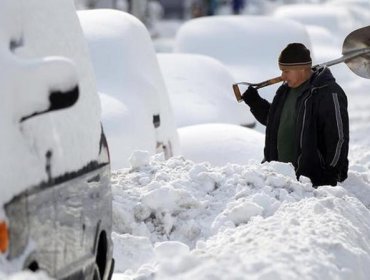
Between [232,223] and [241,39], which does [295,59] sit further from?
[241,39]

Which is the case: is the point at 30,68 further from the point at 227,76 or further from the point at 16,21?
the point at 227,76

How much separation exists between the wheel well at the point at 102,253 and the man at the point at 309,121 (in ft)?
8.99

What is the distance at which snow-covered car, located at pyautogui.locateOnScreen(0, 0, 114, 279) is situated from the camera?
4.87 meters

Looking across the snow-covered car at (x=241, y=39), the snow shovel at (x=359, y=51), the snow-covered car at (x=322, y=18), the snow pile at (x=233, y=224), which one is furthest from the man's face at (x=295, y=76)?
the snow-covered car at (x=322, y=18)

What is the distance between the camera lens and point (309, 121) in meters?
8.74

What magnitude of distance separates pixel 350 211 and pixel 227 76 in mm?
7637

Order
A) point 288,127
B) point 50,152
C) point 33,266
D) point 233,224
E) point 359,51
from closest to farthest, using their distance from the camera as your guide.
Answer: point 33,266, point 50,152, point 233,224, point 288,127, point 359,51

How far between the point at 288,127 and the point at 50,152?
3.98 meters

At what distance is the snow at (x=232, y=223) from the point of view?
219 inches

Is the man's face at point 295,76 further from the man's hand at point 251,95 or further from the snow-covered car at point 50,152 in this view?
the snow-covered car at point 50,152

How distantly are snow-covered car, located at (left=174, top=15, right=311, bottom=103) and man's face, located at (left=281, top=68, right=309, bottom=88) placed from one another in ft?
27.4

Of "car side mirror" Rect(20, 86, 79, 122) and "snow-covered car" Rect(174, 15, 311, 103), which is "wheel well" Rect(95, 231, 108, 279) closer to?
"car side mirror" Rect(20, 86, 79, 122)

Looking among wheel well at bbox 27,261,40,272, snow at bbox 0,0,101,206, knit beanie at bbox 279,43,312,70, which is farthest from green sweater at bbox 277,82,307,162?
wheel well at bbox 27,261,40,272

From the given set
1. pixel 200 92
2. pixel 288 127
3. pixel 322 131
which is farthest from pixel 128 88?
pixel 200 92
